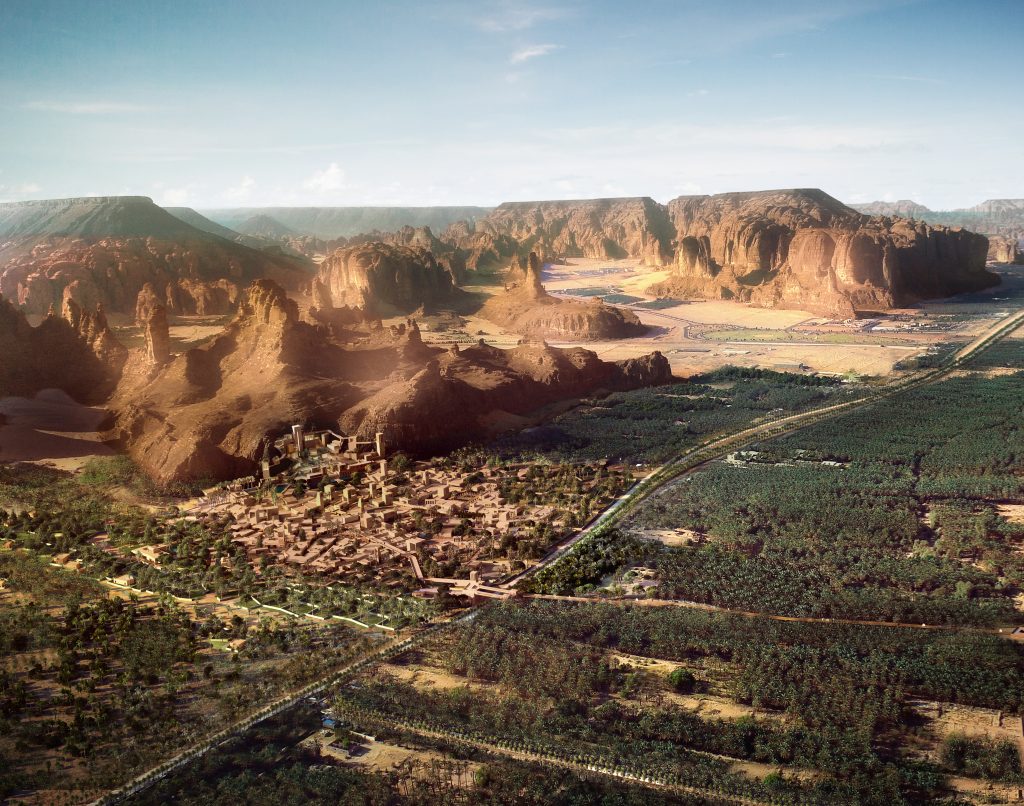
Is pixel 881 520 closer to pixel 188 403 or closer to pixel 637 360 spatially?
pixel 637 360

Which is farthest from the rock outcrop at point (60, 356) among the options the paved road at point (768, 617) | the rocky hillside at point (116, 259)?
the paved road at point (768, 617)

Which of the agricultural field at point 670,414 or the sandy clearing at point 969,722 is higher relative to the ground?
the agricultural field at point 670,414

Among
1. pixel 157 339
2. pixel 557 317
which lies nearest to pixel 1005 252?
pixel 557 317

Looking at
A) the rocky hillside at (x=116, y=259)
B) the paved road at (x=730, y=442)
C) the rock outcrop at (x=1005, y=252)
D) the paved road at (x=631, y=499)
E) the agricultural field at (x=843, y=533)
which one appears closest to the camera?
the paved road at (x=631, y=499)

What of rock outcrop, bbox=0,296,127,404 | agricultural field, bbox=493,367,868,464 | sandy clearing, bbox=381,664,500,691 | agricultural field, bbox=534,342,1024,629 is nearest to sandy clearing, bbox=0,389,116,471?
rock outcrop, bbox=0,296,127,404

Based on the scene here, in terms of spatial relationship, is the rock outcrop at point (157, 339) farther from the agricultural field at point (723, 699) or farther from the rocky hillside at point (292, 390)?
the agricultural field at point (723, 699)

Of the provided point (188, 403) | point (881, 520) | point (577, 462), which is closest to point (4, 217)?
point (188, 403)
